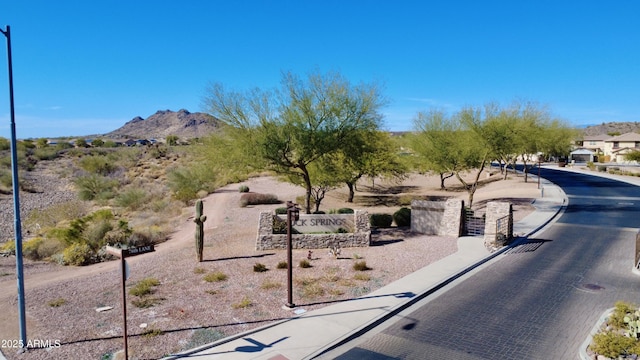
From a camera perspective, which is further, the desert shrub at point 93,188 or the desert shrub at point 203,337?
the desert shrub at point 93,188

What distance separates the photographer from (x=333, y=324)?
10.8 m

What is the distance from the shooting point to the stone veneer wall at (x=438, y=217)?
21312 mm

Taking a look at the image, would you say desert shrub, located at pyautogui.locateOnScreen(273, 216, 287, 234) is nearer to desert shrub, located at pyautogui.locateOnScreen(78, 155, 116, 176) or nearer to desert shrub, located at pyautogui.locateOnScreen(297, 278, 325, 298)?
desert shrub, located at pyautogui.locateOnScreen(297, 278, 325, 298)

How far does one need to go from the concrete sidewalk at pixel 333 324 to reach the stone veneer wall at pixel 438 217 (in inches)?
181

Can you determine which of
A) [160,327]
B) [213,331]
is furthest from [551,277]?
[160,327]

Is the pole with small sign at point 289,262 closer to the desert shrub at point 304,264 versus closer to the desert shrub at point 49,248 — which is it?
the desert shrub at point 304,264

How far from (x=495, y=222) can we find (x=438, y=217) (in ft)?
11.5

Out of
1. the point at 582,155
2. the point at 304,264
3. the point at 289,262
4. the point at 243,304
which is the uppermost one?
the point at 582,155

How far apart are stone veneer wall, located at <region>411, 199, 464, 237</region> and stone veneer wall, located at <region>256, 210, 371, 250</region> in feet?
13.9

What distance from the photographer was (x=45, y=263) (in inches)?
738

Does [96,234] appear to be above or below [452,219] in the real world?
below

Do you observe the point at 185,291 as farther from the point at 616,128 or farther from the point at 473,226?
the point at 616,128

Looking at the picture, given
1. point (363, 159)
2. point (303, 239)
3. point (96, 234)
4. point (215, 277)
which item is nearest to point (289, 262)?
point (215, 277)

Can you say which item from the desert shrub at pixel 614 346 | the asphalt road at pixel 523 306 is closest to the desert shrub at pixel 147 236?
the asphalt road at pixel 523 306
